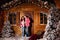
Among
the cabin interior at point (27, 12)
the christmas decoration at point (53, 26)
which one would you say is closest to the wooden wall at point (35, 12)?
the cabin interior at point (27, 12)

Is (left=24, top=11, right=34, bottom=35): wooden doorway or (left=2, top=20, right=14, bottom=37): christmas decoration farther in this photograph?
(left=2, top=20, right=14, bottom=37): christmas decoration

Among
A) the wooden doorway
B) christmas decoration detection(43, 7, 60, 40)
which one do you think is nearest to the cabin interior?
the wooden doorway

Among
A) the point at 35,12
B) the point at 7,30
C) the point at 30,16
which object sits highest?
the point at 35,12

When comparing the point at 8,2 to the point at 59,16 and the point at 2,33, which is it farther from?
the point at 59,16

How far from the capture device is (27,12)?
743 centimetres

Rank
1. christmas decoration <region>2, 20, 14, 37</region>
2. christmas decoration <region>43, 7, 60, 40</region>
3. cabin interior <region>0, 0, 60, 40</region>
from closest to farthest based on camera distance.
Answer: christmas decoration <region>43, 7, 60, 40</region> → cabin interior <region>0, 0, 60, 40</region> → christmas decoration <region>2, 20, 14, 37</region>

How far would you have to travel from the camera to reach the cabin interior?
7.35m

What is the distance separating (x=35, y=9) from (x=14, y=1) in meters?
0.70

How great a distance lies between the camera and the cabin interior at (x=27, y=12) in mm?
7348

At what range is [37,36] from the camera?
7383 millimetres

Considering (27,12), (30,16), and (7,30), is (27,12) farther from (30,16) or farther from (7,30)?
(7,30)

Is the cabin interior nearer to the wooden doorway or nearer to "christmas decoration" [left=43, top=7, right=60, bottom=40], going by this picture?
the wooden doorway

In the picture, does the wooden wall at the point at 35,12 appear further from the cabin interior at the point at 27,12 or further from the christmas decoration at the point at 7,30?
the christmas decoration at the point at 7,30

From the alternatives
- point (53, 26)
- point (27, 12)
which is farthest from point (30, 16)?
point (53, 26)
